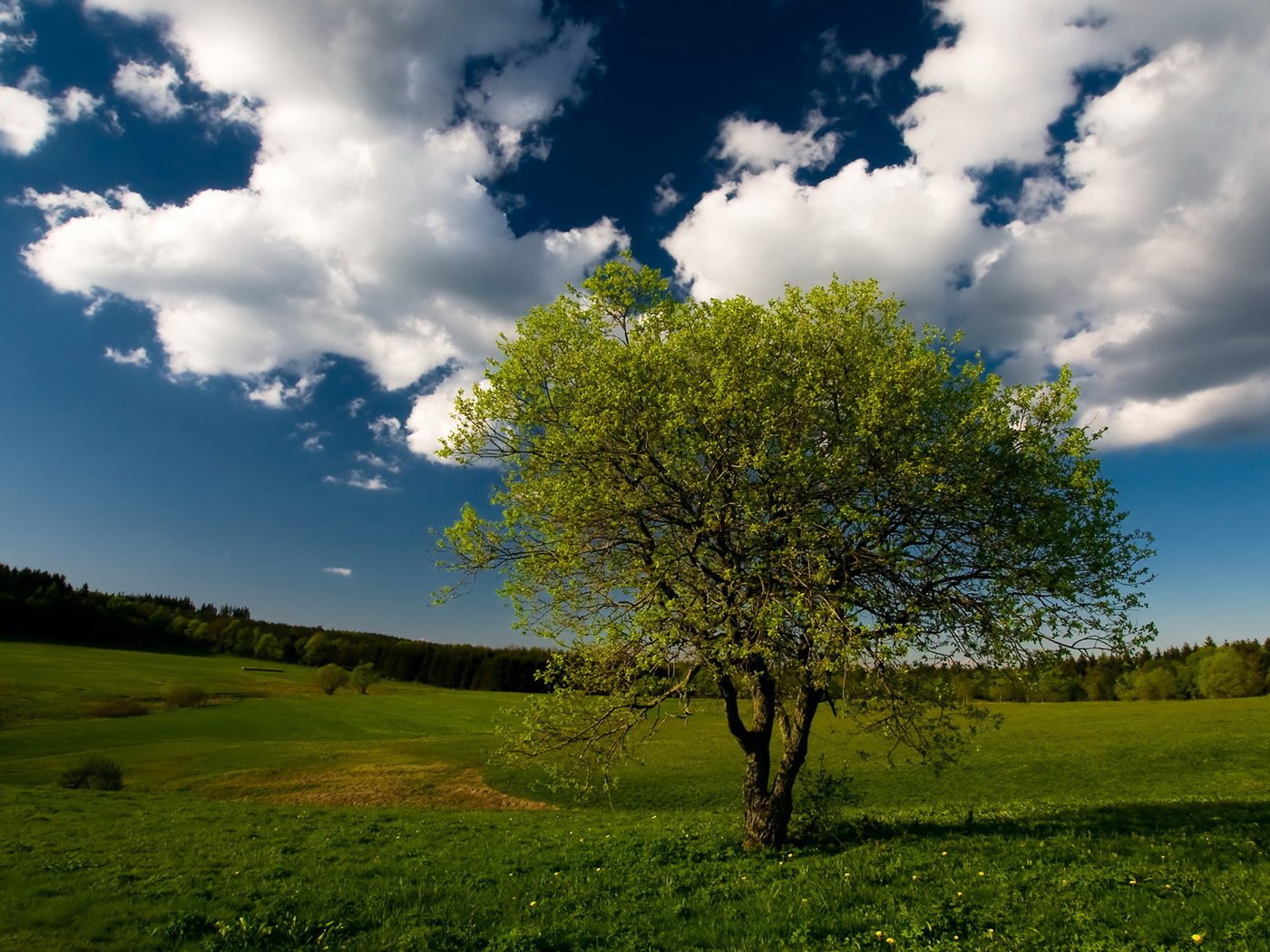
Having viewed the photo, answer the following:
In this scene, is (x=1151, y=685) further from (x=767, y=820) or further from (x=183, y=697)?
(x=183, y=697)

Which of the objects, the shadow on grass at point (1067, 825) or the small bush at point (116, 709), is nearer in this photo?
the shadow on grass at point (1067, 825)

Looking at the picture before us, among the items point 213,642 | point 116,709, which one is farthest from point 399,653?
point 116,709

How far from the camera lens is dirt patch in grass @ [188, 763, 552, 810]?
4062 cm

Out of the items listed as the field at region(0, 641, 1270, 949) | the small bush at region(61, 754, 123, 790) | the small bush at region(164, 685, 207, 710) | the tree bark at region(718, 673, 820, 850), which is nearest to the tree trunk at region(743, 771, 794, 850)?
the tree bark at region(718, 673, 820, 850)

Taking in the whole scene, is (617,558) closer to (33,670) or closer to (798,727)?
(798,727)

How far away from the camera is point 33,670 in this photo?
10550 cm

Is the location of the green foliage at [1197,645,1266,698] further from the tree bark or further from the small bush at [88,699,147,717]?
the small bush at [88,699,147,717]

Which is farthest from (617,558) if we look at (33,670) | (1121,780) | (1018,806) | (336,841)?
(33,670)

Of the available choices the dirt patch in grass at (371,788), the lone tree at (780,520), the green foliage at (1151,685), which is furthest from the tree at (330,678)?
the green foliage at (1151,685)

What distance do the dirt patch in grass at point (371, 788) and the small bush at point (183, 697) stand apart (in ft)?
202

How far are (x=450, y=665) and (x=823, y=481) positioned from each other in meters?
171

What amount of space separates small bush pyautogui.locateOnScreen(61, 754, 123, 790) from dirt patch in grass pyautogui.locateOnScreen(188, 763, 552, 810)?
502 centimetres

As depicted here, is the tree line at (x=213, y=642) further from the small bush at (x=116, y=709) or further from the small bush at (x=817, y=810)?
the small bush at (x=817, y=810)

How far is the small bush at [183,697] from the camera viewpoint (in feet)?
314
